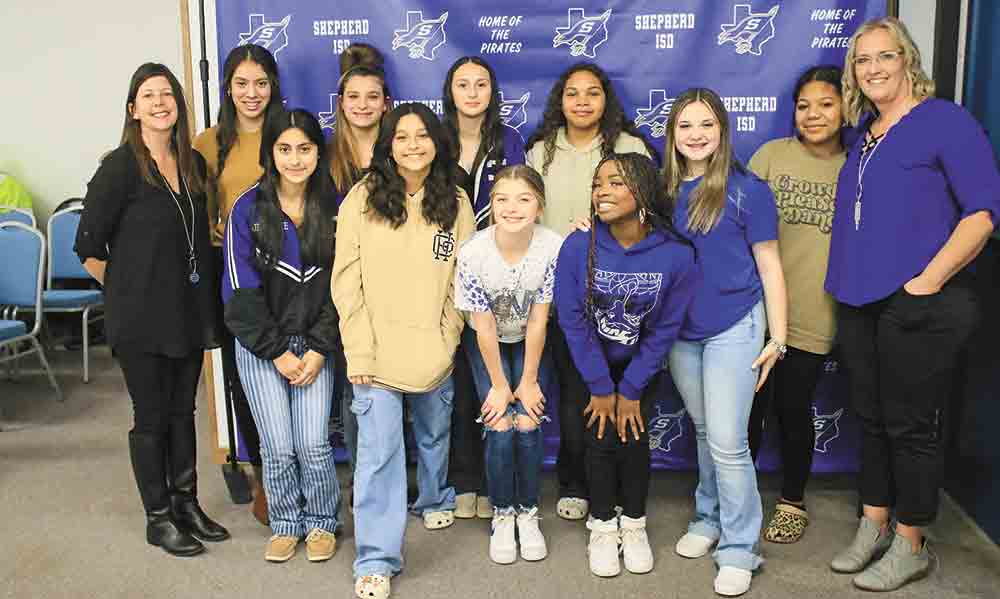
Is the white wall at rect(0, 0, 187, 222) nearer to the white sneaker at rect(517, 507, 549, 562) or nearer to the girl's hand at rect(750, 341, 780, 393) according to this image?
the white sneaker at rect(517, 507, 549, 562)

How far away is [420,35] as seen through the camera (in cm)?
326

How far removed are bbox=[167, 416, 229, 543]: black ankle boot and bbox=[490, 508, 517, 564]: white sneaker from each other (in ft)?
2.92

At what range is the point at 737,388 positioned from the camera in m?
2.48

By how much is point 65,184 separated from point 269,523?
13.3 ft

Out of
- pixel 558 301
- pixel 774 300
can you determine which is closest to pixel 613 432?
pixel 558 301

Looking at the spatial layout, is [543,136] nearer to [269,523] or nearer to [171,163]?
[171,163]

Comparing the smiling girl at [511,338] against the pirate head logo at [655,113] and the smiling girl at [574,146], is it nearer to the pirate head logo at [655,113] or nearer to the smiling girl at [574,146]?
the smiling girl at [574,146]

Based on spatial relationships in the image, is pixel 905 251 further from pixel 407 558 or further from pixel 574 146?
pixel 407 558

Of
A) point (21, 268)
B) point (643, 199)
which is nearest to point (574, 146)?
point (643, 199)

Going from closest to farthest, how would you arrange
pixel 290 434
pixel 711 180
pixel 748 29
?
pixel 711 180
pixel 290 434
pixel 748 29

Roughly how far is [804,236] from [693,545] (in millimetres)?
1033

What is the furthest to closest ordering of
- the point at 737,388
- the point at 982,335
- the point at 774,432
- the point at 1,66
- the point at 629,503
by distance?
the point at 1,66 → the point at 774,432 → the point at 982,335 → the point at 629,503 → the point at 737,388

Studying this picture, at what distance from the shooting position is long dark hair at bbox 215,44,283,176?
114 inches

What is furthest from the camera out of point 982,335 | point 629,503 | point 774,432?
point 774,432
